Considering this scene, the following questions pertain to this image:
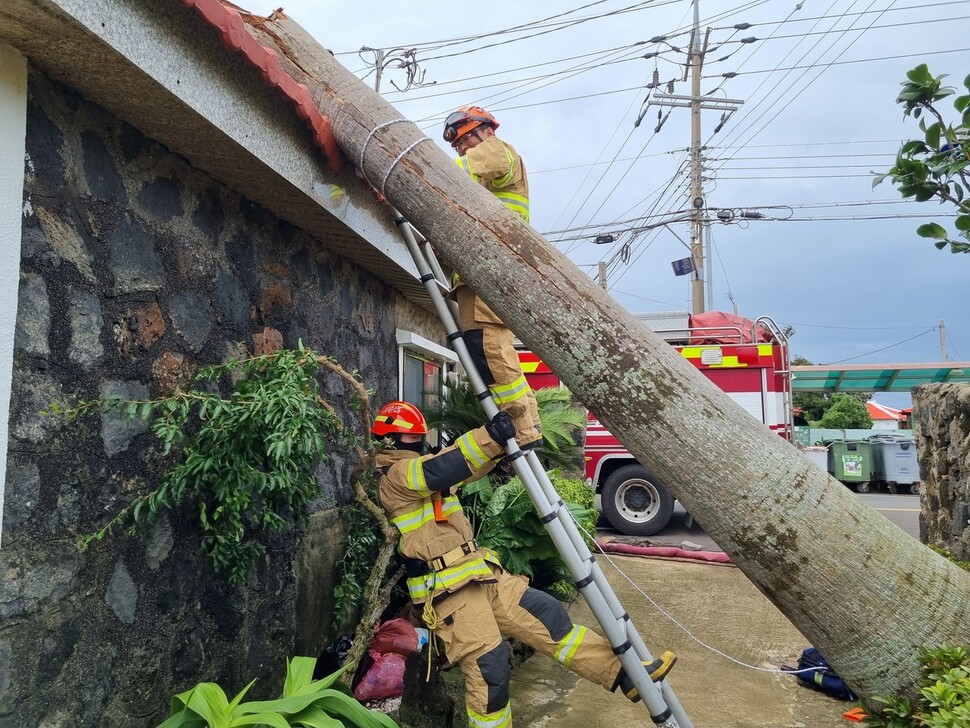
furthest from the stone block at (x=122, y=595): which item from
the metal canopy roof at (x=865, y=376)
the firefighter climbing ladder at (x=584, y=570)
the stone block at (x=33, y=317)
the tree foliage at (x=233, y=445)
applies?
the metal canopy roof at (x=865, y=376)

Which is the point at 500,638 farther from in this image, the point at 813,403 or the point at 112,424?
the point at 813,403

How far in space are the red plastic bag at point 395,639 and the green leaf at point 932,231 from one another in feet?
10.7

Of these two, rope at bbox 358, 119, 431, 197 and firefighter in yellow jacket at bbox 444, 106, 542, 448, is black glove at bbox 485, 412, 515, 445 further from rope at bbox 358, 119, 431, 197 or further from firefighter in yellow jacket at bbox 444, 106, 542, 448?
rope at bbox 358, 119, 431, 197

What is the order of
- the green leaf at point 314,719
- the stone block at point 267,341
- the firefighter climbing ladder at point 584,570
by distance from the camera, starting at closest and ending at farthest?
the green leaf at point 314,719 → the firefighter climbing ladder at point 584,570 → the stone block at point 267,341

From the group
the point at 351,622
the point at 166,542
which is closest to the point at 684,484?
the point at 166,542

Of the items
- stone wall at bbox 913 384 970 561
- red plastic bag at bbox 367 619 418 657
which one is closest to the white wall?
red plastic bag at bbox 367 619 418 657

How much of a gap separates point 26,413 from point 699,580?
6.10 metres

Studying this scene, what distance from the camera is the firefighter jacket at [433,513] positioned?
3262mm

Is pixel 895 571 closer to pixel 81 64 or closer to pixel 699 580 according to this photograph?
pixel 81 64

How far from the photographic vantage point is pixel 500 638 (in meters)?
3.28

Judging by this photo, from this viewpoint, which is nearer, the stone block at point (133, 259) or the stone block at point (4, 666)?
the stone block at point (4, 666)

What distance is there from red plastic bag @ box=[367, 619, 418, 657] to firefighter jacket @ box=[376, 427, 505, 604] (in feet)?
1.57

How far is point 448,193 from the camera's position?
2795 mm

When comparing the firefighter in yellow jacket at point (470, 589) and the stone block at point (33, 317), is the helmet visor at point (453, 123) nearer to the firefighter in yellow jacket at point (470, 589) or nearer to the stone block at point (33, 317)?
the firefighter in yellow jacket at point (470, 589)
